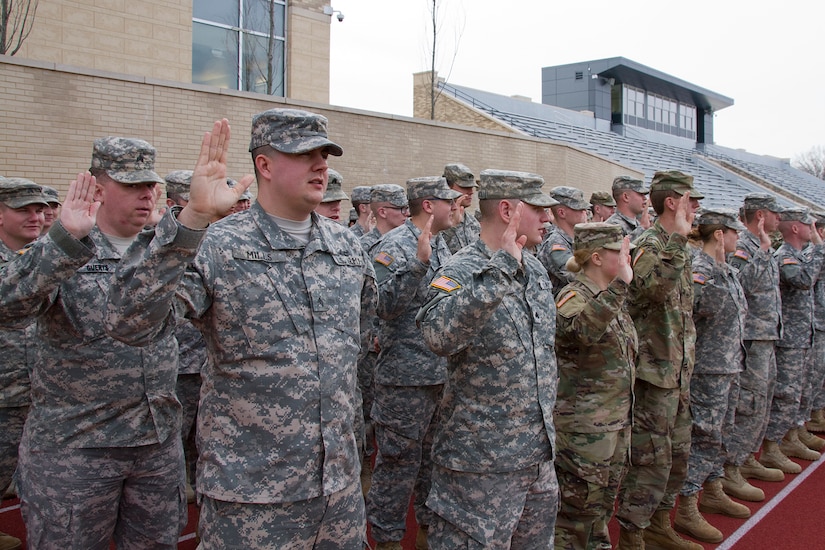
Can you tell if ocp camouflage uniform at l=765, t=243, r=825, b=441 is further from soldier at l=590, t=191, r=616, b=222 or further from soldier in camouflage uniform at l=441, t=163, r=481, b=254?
soldier in camouflage uniform at l=441, t=163, r=481, b=254

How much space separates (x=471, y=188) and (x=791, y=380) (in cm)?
365

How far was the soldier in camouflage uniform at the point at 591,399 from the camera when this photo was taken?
3748 millimetres

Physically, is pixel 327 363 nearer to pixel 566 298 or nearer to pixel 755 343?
pixel 566 298

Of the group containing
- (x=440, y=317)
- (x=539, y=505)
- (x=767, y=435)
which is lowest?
(x=767, y=435)

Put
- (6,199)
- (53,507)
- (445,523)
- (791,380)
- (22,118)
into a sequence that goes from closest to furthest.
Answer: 1. (53,507)
2. (445,523)
3. (6,199)
4. (791,380)
5. (22,118)

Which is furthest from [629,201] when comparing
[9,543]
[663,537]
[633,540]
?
[9,543]

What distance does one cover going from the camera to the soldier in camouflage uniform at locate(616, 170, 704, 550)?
4.32 metres

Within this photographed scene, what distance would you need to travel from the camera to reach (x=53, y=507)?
9.48ft

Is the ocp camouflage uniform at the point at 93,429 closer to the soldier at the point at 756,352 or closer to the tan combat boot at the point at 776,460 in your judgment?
the soldier at the point at 756,352

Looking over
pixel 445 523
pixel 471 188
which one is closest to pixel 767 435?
pixel 471 188

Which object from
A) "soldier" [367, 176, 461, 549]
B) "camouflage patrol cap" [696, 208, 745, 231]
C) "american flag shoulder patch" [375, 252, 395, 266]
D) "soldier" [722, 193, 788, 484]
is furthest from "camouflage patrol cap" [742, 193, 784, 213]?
"american flag shoulder patch" [375, 252, 395, 266]

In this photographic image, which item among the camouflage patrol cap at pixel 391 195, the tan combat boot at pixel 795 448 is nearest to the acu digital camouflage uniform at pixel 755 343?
the tan combat boot at pixel 795 448

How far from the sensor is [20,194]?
14.4ft

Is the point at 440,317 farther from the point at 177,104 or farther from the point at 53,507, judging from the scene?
the point at 177,104
